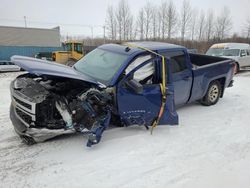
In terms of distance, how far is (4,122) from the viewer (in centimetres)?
528

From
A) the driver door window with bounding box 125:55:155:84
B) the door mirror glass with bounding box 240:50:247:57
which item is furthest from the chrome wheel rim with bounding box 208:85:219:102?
the door mirror glass with bounding box 240:50:247:57

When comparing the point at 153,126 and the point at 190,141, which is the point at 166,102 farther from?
the point at 190,141

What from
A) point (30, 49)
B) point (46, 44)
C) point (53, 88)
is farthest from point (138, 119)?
point (46, 44)

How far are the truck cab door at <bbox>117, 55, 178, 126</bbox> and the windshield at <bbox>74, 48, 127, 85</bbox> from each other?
1.11ft

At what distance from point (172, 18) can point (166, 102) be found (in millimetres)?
57398

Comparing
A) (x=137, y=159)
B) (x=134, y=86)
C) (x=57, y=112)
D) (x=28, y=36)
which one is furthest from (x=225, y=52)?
(x=28, y=36)

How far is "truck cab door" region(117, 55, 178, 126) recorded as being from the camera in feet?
14.0

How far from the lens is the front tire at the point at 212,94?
21.7 feet

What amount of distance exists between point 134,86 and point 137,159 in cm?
127

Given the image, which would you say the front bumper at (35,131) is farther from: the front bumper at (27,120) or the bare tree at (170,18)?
the bare tree at (170,18)

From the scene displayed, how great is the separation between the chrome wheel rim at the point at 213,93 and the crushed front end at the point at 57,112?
364 centimetres

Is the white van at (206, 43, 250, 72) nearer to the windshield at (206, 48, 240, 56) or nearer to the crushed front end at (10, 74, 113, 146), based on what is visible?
the windshield at (206, 48, 240, 56)

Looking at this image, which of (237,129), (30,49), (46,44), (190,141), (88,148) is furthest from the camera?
(46,44)

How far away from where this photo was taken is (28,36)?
38.2 meters
